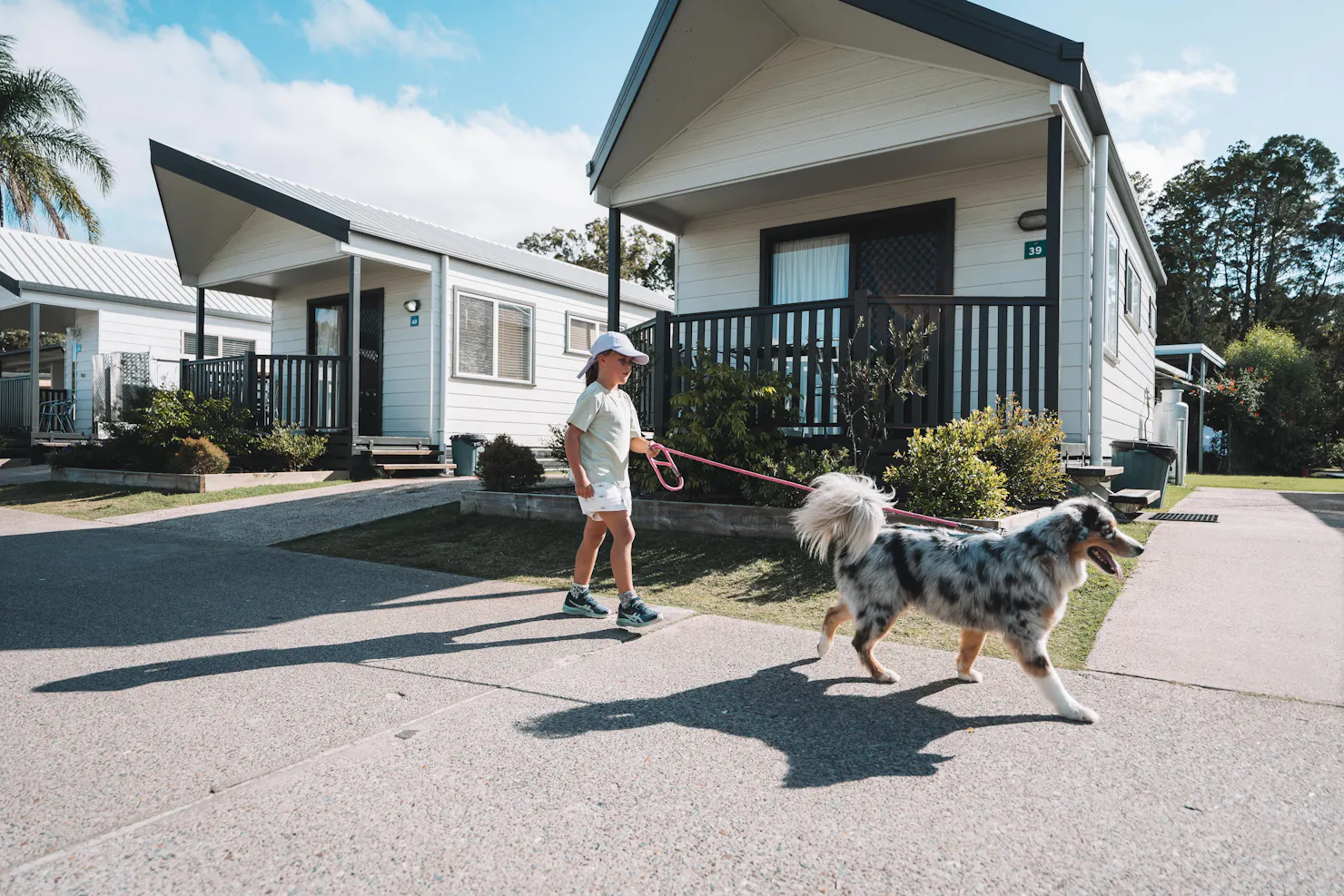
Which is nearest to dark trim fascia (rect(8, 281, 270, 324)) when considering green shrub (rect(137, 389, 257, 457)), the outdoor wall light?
green shrub (rect(137, 389, 257, 457))

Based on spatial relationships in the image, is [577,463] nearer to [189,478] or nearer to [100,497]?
[189,478]

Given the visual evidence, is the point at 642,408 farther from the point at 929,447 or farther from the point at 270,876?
the point at 270,876

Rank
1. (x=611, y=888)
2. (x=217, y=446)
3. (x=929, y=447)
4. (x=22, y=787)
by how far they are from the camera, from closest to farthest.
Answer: (x=611, y=888) < (x=22, y=787) < (x=929, y=447) < (x=217, y=446)

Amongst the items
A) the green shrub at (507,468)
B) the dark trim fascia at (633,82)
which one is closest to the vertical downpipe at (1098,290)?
the dark trim fascia at (633,82)

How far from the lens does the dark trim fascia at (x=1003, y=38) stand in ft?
20.8

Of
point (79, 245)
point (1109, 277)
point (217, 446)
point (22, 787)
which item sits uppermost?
point (79, 245)

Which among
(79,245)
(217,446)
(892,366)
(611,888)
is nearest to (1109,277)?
(892,366)

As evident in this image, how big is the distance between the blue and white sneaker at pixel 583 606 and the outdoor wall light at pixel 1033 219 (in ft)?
20.4

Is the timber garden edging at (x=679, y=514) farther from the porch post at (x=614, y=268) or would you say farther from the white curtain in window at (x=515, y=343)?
the white curtain in window at (x=515, y=343)

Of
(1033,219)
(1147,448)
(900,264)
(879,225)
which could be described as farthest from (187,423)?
(1147,448)

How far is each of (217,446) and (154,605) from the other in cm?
692

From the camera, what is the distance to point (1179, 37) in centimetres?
950

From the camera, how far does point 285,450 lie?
11609mm

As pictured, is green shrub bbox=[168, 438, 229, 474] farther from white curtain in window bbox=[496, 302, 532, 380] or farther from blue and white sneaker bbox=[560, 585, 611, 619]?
blue and white sneaker bbox=[560, 585, 611, 619]
